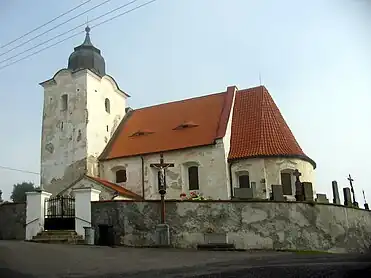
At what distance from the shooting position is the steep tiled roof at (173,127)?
24.4 m

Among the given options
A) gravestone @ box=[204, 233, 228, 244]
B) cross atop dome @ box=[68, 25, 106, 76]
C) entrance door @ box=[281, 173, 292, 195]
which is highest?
cross atop dome @ box=[68, 25, 106, 76]

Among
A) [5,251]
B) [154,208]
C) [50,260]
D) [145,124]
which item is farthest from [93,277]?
[145,124]

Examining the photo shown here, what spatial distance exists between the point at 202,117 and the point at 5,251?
16.2 meters

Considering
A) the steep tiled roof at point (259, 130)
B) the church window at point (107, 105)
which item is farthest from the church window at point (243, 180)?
the church window at point (107, 105)

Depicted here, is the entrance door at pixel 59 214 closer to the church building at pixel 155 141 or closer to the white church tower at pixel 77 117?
the church building at pixel 155 141

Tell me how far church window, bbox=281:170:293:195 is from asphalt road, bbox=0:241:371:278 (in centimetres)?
1139

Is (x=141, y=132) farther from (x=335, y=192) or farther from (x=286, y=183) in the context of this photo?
(x=335, y=192)

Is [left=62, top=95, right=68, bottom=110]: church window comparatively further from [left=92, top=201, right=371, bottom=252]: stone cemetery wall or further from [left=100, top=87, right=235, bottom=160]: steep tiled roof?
[left=92, top=201, right=371, bottom=252]: stone cemetery wall

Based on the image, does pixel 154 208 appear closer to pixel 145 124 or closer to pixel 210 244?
pixel 210 244

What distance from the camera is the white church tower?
26.5 meters

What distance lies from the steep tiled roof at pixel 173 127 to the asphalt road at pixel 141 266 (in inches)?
506

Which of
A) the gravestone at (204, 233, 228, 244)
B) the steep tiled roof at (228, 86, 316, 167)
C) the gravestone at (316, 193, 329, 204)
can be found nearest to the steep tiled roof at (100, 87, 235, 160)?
the steep tiled roof at (228, 86, 316, 167)

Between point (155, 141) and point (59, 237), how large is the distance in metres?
10.8

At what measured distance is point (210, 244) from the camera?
15.3 m
